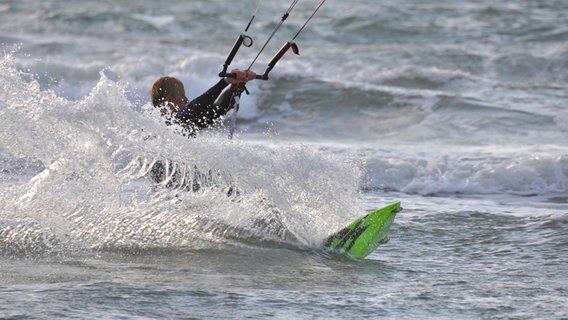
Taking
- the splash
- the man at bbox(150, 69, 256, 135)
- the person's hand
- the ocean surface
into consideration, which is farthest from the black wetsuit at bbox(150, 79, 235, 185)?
the splash

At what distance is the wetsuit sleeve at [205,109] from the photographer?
324 inches

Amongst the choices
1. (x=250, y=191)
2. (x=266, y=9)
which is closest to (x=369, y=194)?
(x=250, y=191)

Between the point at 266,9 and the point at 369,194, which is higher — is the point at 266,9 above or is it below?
above

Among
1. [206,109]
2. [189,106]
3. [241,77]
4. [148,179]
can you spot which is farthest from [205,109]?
[148,179]

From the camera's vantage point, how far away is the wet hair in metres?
8.58

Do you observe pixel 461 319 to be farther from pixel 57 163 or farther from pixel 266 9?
pixel 266 9

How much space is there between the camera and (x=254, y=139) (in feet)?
46.7

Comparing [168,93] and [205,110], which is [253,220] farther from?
[168,93]

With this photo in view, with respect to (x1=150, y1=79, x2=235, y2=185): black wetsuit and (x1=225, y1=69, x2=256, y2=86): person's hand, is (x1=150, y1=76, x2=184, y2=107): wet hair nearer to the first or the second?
(x1=150, y1=79, x2=235, y2=185): black wetsuit

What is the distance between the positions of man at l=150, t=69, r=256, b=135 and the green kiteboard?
4.38 ft

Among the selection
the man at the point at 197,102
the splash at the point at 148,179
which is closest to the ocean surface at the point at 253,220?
the splash at the point at 148,179

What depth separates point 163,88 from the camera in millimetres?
8594

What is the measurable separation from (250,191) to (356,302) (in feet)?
5.05

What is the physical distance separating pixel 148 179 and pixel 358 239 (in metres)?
1.58
